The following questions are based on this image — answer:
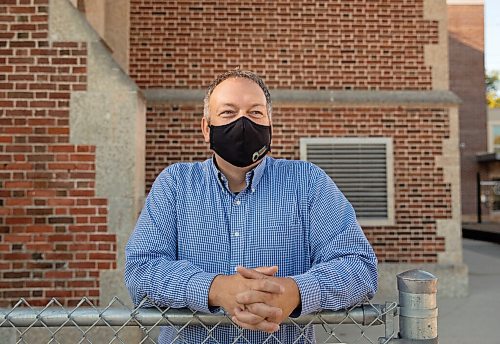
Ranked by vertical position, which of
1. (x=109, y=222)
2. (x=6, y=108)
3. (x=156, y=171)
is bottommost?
(x=109, y=222)

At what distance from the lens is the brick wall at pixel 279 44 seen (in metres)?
7.14

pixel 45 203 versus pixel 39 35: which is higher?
pixel 39 35

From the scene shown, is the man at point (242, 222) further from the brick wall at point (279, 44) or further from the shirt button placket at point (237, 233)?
the brick wall at point (279, 44)

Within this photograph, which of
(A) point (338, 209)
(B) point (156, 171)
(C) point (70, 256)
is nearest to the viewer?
(A) point (338, 209)

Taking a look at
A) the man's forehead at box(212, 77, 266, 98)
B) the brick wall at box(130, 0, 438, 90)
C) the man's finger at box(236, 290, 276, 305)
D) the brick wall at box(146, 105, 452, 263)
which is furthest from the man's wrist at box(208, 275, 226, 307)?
the brick wall at box(130, 0, 438, 90)

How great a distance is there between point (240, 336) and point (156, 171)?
5593mm

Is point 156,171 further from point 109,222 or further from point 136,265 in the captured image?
point 136,265

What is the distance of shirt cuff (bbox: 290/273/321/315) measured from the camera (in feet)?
4.73

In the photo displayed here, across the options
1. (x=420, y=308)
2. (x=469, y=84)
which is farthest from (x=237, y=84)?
(x=469, y=84)

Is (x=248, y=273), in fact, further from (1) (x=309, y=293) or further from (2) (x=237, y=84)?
(2) (x=237, y=84)

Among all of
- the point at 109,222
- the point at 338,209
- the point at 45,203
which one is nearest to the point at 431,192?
the point at 109,222

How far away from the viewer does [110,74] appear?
4.30 metres

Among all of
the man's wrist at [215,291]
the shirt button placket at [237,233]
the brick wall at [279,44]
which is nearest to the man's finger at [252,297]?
the man's wrist at [215,291]

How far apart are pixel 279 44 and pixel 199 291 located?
20.4ft
